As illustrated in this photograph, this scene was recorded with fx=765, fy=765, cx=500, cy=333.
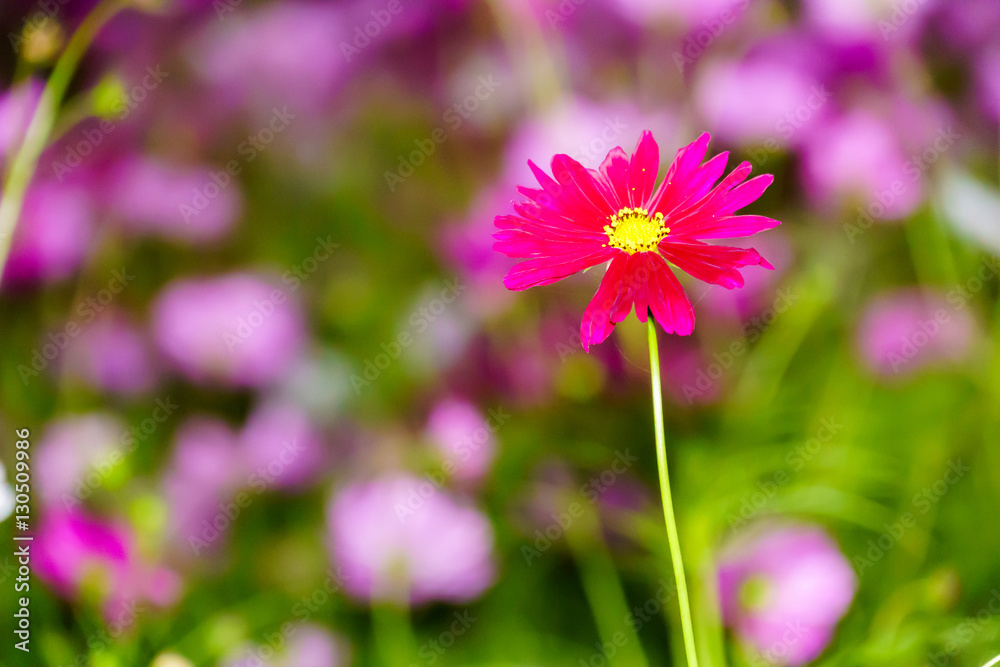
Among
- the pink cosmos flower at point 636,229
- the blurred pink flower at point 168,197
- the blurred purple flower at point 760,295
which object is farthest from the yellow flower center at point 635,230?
the blurred pink flower at point 168,197

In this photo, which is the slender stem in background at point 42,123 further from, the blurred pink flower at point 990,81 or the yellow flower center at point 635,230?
the blurred pink flower at point 990,81

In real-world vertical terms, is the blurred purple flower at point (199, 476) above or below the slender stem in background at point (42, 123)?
below

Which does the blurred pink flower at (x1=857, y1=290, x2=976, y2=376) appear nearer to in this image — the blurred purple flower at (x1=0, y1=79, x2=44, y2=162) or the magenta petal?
the magenta petal

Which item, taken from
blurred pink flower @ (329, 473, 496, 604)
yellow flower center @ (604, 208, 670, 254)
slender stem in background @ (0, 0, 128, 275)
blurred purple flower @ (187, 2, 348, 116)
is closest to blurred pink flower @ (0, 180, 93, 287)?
slender stem in background @ (0, 0, 128, 275)

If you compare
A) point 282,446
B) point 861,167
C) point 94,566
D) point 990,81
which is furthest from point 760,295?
point 94,566

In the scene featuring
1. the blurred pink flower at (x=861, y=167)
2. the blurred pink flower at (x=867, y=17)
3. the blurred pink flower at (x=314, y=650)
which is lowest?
the blurred pink flower at (x=314, y=650)

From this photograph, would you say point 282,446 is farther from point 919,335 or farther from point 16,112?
point 919,335
